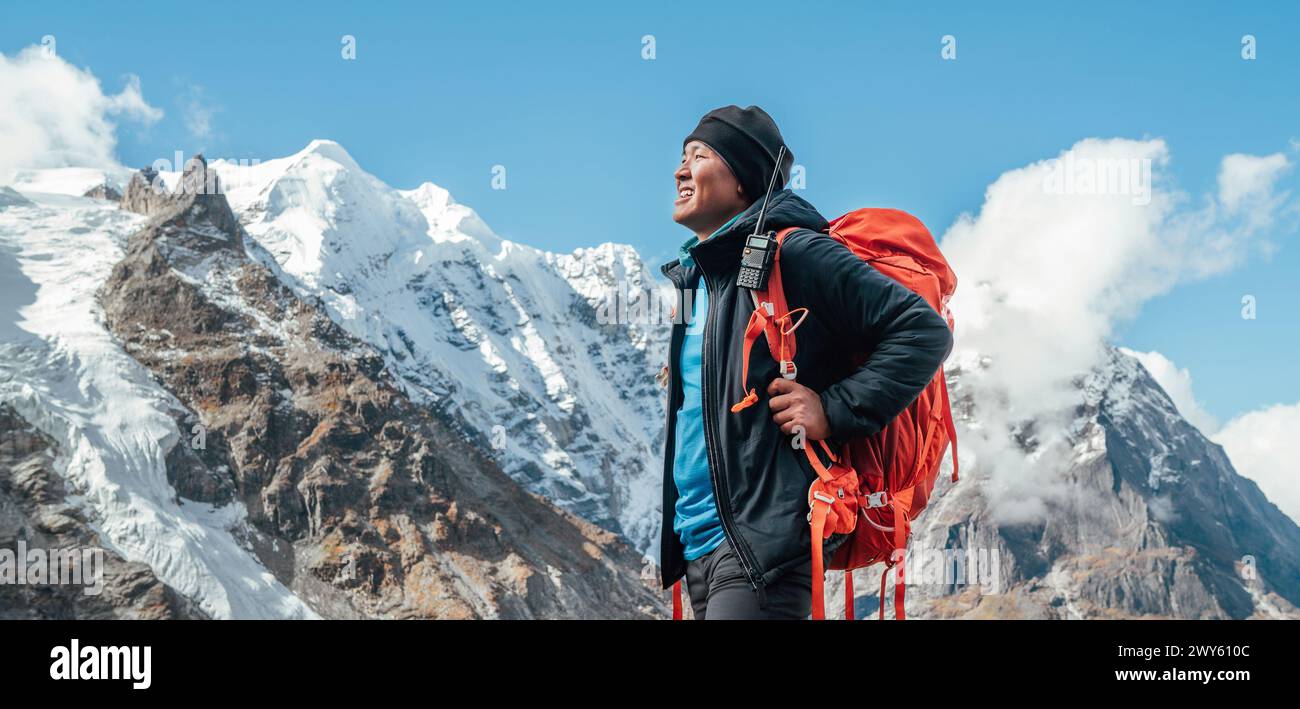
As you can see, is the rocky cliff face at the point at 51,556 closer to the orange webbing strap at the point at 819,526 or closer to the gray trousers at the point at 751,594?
the gray trousers at the point at 751,594

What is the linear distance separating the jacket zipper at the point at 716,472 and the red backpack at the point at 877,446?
0.21m

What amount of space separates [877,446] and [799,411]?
414 mm

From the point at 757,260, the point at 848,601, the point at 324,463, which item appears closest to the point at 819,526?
the point at 848,601

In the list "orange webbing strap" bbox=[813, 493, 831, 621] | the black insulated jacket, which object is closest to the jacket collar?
the black insulated jacket

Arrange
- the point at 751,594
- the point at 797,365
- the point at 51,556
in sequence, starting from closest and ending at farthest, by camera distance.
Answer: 1. the point at 751,594
2. the point at 797,365
3. the point at 51,556

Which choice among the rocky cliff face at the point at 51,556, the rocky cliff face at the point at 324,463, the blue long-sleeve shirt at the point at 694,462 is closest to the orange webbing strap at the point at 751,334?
the blue long-sleeve shirt at the point at 694,462

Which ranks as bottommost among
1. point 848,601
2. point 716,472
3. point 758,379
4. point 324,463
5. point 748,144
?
point 848,601

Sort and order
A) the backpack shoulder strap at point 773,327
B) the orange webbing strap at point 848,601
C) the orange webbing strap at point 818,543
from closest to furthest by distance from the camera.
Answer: the orange webbing strap at point 848,601
the orange webbing strap at point 818,543
the backpack shoulder strap at point 773,327

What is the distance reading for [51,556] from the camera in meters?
88.4

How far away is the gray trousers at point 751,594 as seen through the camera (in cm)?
407

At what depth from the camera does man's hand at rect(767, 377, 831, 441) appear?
4.12 m

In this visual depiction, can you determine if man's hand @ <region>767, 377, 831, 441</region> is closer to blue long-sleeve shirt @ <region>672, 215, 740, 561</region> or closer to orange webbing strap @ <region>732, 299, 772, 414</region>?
orange webbing strap @ <region>732, 299, 772, 414</region>

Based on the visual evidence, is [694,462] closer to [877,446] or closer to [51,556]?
[877,446]
